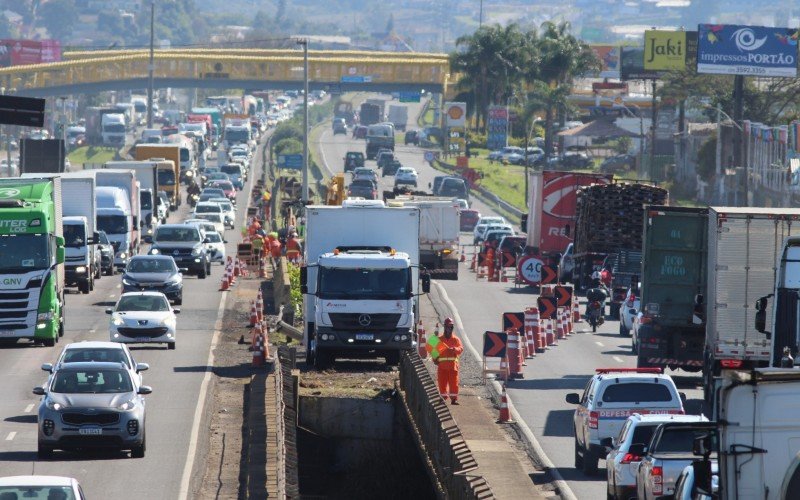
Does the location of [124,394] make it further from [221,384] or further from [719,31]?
[719,31]

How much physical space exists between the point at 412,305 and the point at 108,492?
43.8 ft

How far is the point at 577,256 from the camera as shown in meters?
56.4

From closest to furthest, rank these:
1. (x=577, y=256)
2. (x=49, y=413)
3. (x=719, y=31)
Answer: (x=49, y=413), (x=577, y=256), (x=719, y=31)

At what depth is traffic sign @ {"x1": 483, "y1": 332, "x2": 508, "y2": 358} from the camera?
32.8 m

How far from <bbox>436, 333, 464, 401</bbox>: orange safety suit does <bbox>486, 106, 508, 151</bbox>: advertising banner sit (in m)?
112

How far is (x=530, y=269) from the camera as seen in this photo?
55.2 m

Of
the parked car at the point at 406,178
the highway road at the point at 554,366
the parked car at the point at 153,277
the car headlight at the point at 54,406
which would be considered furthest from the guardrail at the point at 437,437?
the parked car at the point at 406,178

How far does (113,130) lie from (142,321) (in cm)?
13718

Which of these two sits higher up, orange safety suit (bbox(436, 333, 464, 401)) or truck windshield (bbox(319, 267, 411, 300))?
truck windshield (bbox(319, 267, 411, 300))

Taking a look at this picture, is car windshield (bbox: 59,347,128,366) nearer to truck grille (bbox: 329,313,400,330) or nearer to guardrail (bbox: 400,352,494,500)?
guardrail (bbox: 400,352,494,500)

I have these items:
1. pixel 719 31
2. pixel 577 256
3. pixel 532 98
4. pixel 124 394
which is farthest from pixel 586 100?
pixel 124 394

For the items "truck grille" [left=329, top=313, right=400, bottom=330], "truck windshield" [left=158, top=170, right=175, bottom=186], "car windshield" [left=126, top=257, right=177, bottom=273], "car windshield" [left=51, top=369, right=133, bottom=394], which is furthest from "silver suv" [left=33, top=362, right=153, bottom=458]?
"truck windshield" [left=158, top=170, right=175, bottom=186]

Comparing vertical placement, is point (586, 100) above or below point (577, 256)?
above

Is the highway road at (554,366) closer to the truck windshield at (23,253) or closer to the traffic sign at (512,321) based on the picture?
the traffic sign at (512,321)
